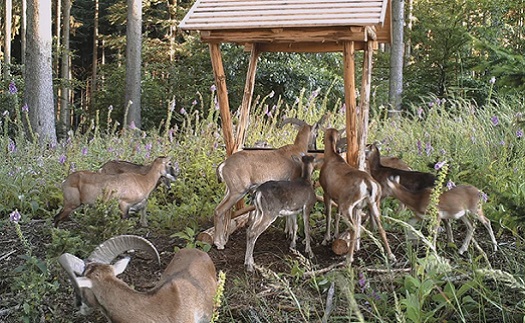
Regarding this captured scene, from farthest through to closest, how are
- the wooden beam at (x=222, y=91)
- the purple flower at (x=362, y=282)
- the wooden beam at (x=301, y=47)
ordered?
1. the wooden beam at (x=301, y=47)
2. the wooden beam at (x=222, y=91)
3. the purple flower at (x=362, y=282)

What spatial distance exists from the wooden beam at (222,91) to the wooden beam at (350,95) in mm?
1230

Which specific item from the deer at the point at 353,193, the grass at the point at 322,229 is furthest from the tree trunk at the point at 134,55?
the deer at the point at 353,193

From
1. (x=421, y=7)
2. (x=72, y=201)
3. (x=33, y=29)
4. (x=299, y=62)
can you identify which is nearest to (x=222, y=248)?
(x=72, y=201)

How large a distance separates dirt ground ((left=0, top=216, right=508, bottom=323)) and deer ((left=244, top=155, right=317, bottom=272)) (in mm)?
202

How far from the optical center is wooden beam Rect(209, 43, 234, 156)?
642 centimetres

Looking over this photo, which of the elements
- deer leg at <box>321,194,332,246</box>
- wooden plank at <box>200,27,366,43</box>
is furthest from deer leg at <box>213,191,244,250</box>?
wooden plank at <box>200,27,366,43</box>

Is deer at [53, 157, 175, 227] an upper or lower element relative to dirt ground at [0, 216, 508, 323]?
→ upper

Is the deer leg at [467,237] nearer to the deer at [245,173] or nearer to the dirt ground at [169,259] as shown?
the dirt ground at [169,259]

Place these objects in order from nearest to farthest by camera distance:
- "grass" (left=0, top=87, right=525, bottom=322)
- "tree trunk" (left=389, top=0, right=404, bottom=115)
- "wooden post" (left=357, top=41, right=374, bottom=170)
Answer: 1. "grass" (left=0, top=87, right=525, bottom=322)
2. "wooden post" (left=357, top=41, right=374, bottom=170)
3. "tree trunk" (left=389, top=0, right=404, bottom=115)

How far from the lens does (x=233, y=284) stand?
5.26 m

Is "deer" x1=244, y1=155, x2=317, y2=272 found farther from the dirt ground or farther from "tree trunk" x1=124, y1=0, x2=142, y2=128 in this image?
"tree trunk" x1=124, y1=0, x2=142, y2=128

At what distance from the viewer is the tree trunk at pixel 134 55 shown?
709 inches

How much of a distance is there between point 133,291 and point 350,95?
108 inches

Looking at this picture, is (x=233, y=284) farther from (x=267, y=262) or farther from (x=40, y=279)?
(x=40, y=279)
